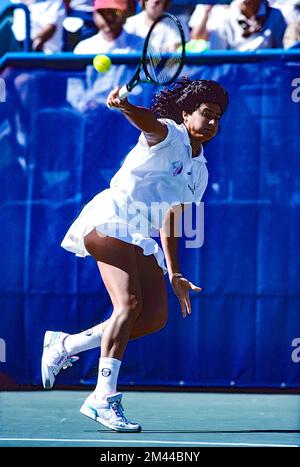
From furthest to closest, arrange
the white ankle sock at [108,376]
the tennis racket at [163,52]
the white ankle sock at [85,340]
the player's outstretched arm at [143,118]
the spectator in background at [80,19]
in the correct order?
the spectator in background at [80,19] < the white ankle sock at [85,340] < the white ankle sock at [108,376] < the tennis racket at [163,52] < the player's outstretched arm at [143,118]

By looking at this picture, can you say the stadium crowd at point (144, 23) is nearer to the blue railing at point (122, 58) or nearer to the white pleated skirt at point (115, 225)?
the blue railing at point (122, 58)

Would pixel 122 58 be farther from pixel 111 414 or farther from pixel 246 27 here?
pixel 111 414

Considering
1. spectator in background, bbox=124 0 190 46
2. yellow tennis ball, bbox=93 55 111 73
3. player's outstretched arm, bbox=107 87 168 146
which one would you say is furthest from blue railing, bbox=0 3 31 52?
player's outstretched arm, bbox=107 87 168 146

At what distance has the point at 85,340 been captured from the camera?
5613mm

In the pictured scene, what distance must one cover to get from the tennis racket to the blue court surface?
4.98 ft

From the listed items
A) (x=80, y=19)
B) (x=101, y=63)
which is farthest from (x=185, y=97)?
(x=80, y=19)

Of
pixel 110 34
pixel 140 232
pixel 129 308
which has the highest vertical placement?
pixel 110 34

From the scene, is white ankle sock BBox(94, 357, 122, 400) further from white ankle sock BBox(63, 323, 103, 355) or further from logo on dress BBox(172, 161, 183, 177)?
logo on dress BBox(172, 161, 183, 177)

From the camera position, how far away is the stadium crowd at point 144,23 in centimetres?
651

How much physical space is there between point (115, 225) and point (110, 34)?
5.22 ft

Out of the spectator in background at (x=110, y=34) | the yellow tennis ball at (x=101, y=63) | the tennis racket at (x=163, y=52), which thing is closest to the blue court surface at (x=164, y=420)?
the tennis racket at (x=163, y=52)

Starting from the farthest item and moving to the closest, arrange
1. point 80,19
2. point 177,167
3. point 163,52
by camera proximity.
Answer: point 80,19
point 177,167
point 163,52

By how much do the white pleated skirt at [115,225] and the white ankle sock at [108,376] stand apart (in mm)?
521

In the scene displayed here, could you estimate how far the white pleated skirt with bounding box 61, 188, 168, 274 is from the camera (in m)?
5.40
